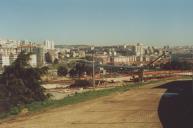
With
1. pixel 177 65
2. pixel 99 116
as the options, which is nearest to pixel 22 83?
pixel 99 116

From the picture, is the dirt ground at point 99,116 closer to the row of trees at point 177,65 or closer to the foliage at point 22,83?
the foliage at point 22,83

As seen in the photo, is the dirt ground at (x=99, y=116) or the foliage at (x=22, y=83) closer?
the dirt ground at (x=99, y=116)

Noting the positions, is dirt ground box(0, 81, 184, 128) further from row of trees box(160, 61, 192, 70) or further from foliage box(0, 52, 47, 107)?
row of trees box(160, 61, 192, 70)

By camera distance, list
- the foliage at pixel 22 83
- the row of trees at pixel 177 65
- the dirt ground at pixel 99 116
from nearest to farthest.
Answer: the dirt ground at pixel 99 116 → the foliage at pixel 22 83 → the row of trees at pixel 177 65

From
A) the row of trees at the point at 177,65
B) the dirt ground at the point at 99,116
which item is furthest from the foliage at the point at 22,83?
the row of trees at the point at 177,65

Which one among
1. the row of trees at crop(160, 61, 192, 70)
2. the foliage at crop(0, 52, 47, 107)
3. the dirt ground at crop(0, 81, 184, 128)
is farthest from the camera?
the row of trees at crop(160, 61, 192, 70)

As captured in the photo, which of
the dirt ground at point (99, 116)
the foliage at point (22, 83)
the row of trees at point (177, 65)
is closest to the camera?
the dirt ground at point (99, 116)

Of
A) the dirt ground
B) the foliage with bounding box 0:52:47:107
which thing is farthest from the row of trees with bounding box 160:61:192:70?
the dirt ground
